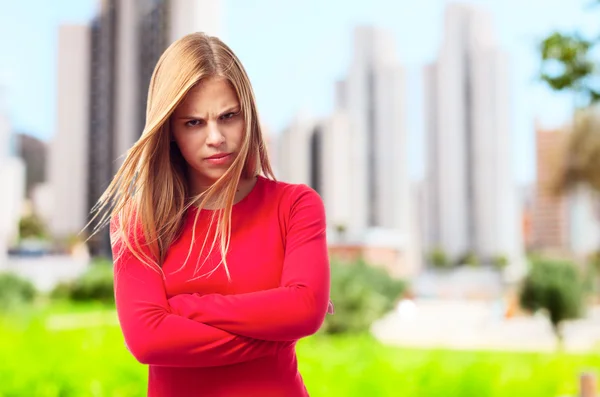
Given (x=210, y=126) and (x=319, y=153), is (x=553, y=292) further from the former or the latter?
(x=319, y=153)

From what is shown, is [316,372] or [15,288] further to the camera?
[15,288]

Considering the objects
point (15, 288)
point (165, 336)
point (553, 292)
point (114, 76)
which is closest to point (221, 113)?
point (165, 336)

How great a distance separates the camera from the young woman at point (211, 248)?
0.70m

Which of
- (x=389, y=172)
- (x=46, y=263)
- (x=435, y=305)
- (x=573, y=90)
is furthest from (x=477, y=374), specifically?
(x=435, y=305)

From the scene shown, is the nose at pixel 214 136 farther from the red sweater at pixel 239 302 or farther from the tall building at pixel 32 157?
the tall building at pixel 32 157

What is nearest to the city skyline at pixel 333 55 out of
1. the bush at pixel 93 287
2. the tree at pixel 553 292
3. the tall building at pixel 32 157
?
the tall building at pixel 32 157

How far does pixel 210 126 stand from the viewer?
0.73m

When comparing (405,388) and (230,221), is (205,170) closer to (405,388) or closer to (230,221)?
(230,221)

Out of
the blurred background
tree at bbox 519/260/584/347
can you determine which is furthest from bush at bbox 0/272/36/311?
tree at bbox 519/260/584/347

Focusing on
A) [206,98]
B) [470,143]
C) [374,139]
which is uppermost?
[206,98]

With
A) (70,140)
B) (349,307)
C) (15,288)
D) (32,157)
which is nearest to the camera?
(349,307)

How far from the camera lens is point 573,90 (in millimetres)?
1863

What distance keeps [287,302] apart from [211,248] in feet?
0.33

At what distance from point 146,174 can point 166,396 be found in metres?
0.24
